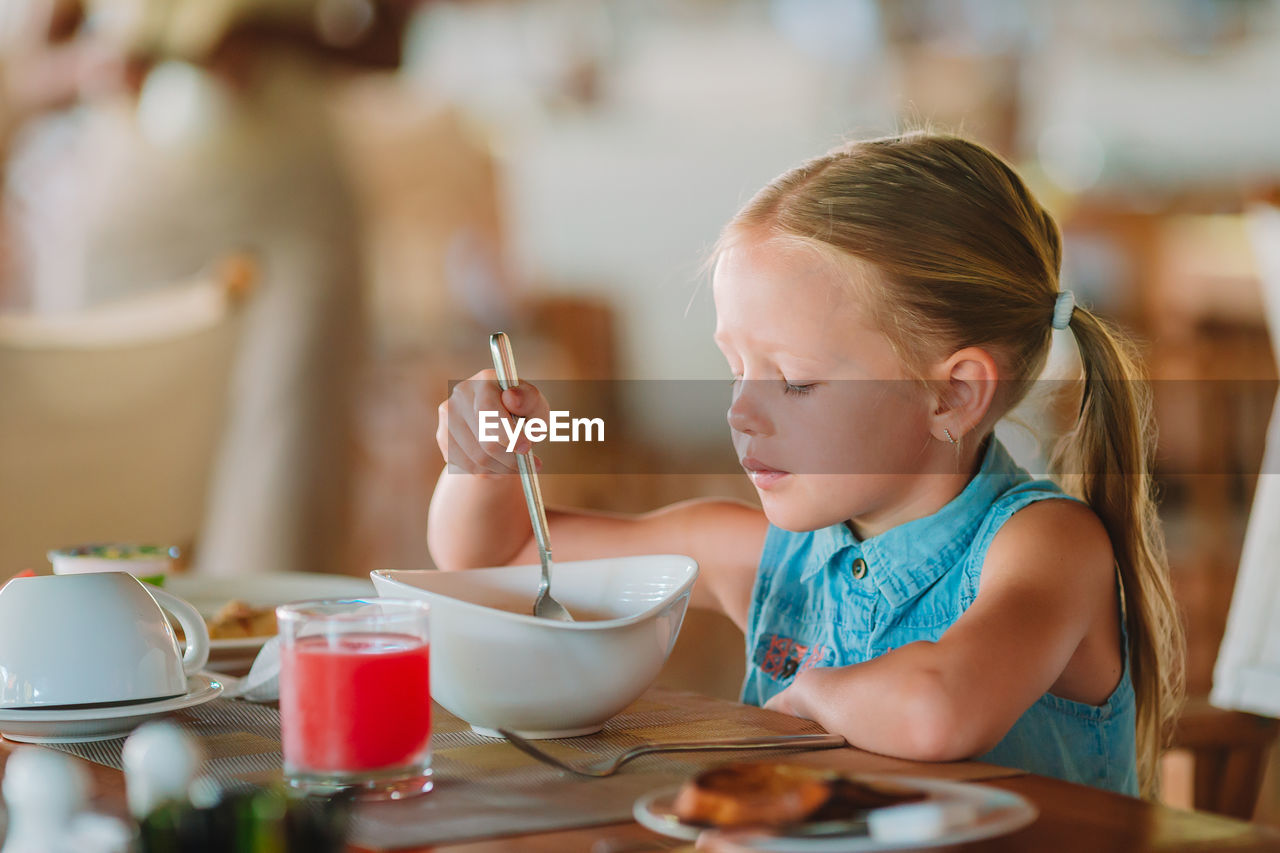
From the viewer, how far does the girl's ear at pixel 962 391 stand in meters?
1.03

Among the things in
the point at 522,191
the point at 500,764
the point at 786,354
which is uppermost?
the point at 522,191

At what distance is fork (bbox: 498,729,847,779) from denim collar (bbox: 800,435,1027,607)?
294mm

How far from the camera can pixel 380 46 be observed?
8.87 feet

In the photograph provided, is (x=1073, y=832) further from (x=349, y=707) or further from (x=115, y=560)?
(x=115, y=560)

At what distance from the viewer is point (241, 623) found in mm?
1065

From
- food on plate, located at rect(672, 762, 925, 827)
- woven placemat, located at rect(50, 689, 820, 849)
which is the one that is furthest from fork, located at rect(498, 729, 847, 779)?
food on plate, located at rect(672, 762, 925, 827)

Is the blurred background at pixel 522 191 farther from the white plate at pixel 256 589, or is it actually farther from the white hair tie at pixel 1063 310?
the white hair tie at pixel 1063 310

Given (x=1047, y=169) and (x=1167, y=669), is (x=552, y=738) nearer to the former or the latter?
(x=1167, y=669)

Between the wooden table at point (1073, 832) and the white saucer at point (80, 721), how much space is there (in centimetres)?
9

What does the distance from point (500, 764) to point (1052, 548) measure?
418 millimetres

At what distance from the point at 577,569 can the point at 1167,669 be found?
1.76 feet

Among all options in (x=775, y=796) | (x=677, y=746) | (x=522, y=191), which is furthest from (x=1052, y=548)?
(x=522, y=191)

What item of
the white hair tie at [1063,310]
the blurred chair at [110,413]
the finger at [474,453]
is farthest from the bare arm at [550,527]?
the blurred chair at [110,413]

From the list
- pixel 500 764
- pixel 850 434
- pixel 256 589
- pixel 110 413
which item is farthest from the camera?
pixel 110 413
